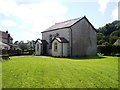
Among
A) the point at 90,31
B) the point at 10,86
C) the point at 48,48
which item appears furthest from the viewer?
the point at 48,48

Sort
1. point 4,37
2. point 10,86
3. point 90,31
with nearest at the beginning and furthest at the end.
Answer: point 10,86 < point 90,31 < point 4,37

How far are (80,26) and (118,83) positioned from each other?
2887 cm

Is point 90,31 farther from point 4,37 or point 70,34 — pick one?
point 4,37

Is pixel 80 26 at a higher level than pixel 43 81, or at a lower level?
higher

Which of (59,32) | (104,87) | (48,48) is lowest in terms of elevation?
(104,87)

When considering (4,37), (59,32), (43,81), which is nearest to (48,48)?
(59,32)

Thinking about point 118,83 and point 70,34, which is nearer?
point 118,83

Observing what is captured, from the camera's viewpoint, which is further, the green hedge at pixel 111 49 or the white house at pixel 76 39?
the green hedge at pixel 111 49

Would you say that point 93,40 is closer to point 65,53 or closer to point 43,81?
point 65,53

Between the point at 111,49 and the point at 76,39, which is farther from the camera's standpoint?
the point at 111,49

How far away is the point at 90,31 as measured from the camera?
4000cm

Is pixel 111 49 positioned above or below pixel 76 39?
below

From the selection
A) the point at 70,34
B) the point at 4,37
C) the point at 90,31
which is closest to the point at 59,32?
the point at 70,34

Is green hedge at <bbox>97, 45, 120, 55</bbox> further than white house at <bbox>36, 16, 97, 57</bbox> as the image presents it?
Yes
